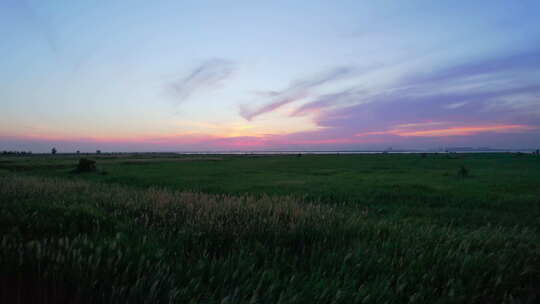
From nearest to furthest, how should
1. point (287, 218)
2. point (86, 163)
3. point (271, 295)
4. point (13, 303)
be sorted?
point (13, 303) < point (271, 295) < point (287, 218) < point (86, 163)

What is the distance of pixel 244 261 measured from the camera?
325cm

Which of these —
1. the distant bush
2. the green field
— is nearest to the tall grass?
the green field

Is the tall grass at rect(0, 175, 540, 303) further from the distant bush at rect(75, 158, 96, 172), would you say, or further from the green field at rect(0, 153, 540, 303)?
the distant bush at rect(75, 158, 96, 172)

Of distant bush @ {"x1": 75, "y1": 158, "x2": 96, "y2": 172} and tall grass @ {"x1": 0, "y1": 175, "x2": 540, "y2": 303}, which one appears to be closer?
tall grass @ {"x1": 0, "y1": 175, "x2": 540, "y2": 303}

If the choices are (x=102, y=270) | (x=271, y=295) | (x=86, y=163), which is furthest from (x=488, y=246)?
(x=86, y=163)

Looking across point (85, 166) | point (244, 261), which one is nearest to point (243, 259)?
point (244, 261)

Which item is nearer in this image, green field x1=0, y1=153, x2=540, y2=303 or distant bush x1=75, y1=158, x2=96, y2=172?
green field x1=0, y1=153, x2=540, y2=303

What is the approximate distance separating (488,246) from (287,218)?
354cm

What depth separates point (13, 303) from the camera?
188 cm

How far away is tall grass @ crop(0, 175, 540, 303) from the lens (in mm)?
2506

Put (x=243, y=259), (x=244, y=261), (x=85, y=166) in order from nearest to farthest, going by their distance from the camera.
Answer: (x=244, y=261), (x=243, y=259), (x=85, y=166)

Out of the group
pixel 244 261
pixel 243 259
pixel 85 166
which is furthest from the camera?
pixel 85 166

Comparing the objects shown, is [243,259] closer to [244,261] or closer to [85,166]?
[244,261]

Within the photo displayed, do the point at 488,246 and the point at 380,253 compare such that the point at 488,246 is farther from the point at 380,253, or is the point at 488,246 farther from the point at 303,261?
the point at 303,261
